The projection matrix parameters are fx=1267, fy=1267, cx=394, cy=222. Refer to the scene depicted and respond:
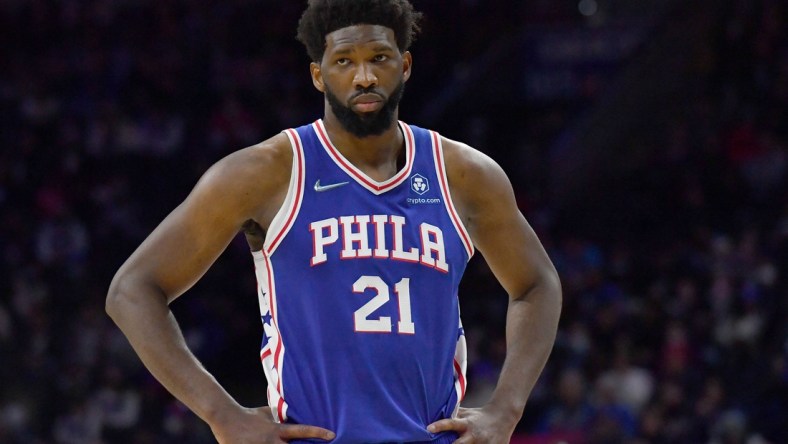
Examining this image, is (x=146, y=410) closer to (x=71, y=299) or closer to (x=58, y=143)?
(x=71, y=299)

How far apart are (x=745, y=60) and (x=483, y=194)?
36.3 ft

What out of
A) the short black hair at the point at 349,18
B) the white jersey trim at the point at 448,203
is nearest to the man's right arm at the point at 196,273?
the short black hair at the point at 349,18

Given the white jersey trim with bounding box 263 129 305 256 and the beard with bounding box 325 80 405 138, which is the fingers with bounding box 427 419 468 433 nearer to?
the white jersey trim with bounding box 263 129 305 256

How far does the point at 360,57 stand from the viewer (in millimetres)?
3764

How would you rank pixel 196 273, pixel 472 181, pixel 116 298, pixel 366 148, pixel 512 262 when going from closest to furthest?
pixel 116 298
pixel 196 273
pixel 366 148
pixel 472 181
pixel 512 262

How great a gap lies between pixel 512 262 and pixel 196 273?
104 cm

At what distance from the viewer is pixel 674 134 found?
1475 cm

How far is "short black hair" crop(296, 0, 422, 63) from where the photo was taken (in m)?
3.82

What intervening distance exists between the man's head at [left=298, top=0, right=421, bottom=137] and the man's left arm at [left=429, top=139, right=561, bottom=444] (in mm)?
339

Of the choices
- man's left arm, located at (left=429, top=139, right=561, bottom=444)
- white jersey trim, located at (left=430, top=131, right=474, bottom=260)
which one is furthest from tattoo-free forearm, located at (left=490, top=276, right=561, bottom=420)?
white jersey trim, located at (left=430, top=131, right=474, bottom=260)

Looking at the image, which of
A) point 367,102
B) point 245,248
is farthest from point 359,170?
point 245,248

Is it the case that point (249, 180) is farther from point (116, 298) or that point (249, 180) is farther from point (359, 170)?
point (116, 298)

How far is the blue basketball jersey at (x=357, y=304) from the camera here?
3637 mm

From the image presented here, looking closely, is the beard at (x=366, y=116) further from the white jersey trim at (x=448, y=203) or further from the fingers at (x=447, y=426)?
the fingers at (x=447, y=426)
